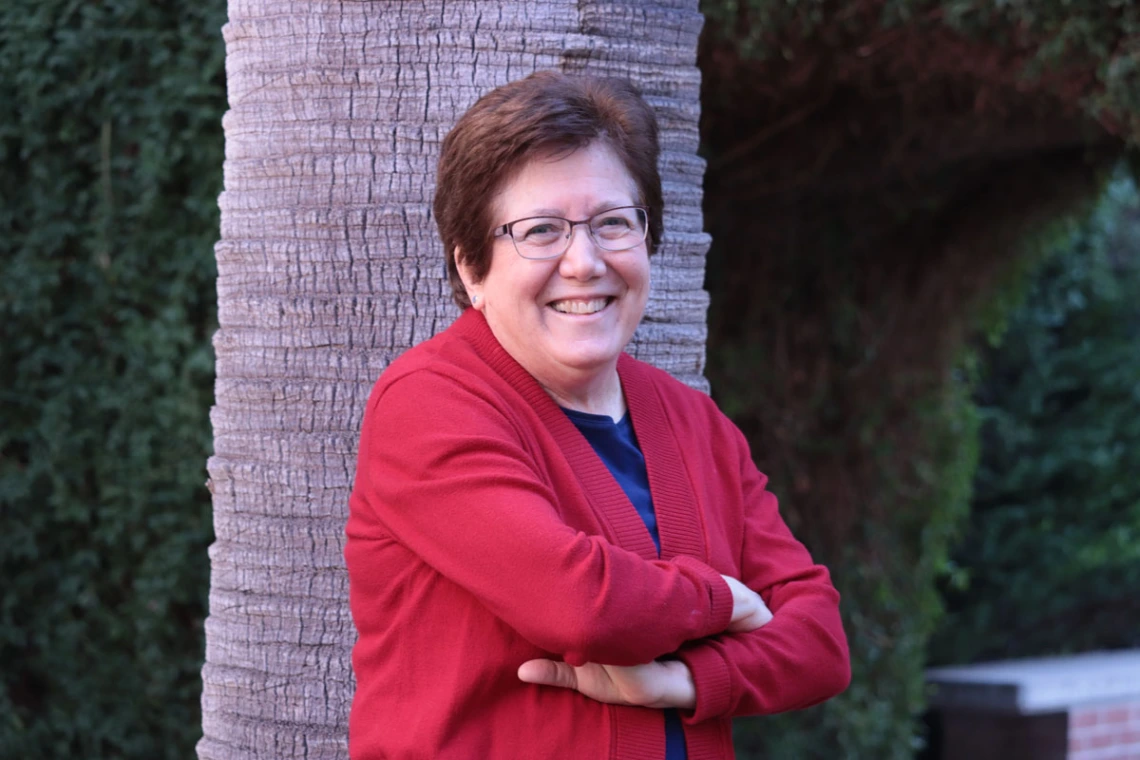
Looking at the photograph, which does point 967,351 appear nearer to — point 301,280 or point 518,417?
point 301,280

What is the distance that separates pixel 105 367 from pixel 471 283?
2.77m

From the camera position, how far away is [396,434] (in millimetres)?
1934

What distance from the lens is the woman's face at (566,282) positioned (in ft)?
6.66

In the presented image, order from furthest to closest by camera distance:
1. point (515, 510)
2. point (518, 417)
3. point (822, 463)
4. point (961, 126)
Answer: point (822, 463) < point (961, 126) < point (518, 417) < point (515, 510)

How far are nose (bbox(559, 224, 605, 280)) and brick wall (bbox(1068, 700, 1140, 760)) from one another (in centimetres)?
613

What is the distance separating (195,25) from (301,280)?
205 centimetres

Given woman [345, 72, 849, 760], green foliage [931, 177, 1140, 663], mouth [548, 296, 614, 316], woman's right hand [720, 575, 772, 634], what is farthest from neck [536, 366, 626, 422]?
green foliage [931, 177, 1140, 663]

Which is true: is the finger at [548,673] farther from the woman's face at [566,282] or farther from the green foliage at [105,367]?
the green foliage at [105,367]

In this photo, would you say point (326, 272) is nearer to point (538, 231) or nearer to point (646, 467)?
point (538, 231)

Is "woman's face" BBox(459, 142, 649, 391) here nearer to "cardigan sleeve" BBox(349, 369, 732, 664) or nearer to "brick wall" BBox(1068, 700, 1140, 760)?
"cardigan sleeve" BBox(349, 369, 732, 664)

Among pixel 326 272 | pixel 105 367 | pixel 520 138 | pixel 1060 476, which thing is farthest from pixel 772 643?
pixel 1060 476

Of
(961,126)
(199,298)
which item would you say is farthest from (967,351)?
(199,298)

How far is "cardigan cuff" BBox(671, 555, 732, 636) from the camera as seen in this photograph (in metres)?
1.99

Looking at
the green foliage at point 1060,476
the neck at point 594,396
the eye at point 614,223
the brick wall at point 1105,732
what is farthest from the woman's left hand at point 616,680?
the green foliage at point 1060,476
